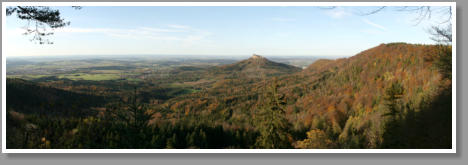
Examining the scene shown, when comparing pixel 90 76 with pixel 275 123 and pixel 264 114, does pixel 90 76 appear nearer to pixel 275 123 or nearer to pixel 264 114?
pixel 264 114

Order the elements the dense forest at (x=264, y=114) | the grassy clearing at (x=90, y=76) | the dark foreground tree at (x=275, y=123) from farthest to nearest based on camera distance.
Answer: the grassy clearing at (x=90, y=76) → the dark foreground tree at (x=275, y=123) → the dense forest at (x=264, y=114)

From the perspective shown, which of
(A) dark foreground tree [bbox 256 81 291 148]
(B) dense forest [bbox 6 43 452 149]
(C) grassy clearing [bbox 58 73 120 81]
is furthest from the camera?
(C) grassy clearing [bbox 58 73 120 81]

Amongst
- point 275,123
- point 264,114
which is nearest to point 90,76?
point 264,114

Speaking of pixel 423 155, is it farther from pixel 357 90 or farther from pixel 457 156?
pixel 357 90

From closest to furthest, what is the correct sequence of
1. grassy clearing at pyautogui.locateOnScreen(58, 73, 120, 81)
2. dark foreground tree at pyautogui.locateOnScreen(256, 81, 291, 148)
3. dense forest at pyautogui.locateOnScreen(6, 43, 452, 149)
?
dense forest at pyautogui.locateOnScreen(6, 43, 452, 149), dark foreground tree at pyautogui.locateOnScreen(256, 81, 291, 148), grassy clearing at pyautogui.locateOnScreen(58, 73, 120, 81)

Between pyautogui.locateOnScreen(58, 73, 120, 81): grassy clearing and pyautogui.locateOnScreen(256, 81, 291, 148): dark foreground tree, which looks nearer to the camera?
pyautogui.locateOnScreen(256, 81, 291, 148): dark foreground tree

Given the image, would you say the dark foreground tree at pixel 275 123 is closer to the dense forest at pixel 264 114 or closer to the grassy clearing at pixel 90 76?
the dense forest at pixel 264 114

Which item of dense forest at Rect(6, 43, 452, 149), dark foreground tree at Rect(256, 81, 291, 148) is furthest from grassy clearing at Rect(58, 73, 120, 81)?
dark foreground tree at Rect(256, 81, 291, 148)

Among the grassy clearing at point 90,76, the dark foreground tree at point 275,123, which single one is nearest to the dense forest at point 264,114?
the dark foreground tree at point 275,123

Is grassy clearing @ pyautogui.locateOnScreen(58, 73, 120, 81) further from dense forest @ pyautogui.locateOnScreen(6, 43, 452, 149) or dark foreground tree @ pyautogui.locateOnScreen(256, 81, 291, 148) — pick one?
dark foreground tree @ pyautogui.locateOnScreen(256, 81, 291, 148)
